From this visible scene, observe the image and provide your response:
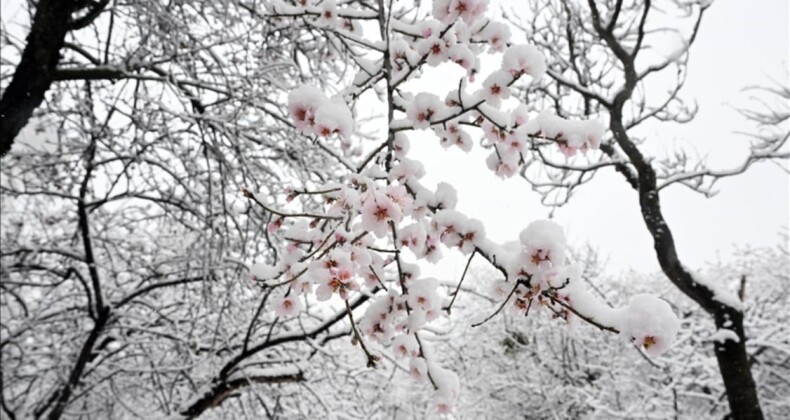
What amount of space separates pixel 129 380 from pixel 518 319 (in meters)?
10.5

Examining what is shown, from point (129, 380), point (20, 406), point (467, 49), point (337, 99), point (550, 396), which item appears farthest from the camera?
point (550, 396)

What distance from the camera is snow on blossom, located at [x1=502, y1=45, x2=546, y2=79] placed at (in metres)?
1.41

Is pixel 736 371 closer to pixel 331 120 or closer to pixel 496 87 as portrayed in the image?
pixel 496 87

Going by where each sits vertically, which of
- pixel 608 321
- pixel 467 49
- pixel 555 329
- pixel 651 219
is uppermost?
pixel 555 329

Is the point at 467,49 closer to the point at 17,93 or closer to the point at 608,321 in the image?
the point at 608,321

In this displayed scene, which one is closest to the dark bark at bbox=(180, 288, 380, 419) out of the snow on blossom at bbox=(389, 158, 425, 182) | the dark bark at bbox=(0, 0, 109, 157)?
the dark bark at bbox=(0, 0, 109, 157)

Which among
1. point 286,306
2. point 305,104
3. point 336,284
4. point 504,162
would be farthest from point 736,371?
point 305,104

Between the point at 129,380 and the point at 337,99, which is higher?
the point at 129,380

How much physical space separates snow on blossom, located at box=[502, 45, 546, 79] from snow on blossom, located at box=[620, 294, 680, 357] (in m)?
0.70

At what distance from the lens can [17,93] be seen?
283 cm

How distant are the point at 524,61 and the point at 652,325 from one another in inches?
31.2

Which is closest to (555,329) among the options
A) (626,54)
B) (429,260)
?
(626,54)

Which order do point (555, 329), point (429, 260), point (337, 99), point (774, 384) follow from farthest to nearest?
point (555, 329)
point (774, 384)
point (429, 260)
point (337, 99)

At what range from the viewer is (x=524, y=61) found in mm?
1420
